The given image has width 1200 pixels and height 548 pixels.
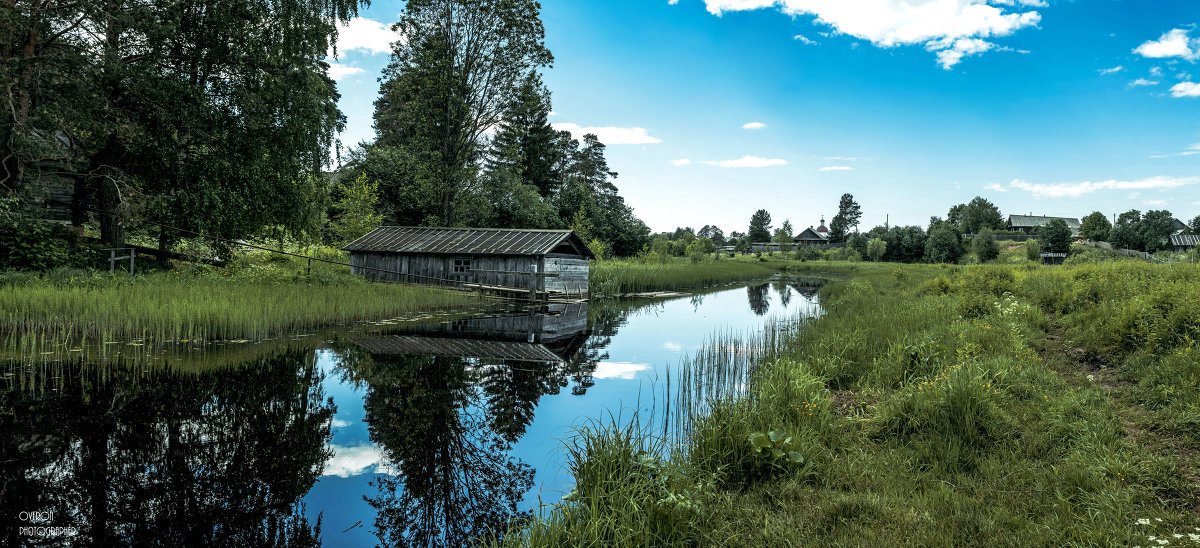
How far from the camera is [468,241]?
24.3 metres

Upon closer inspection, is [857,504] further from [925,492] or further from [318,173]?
[318,173]

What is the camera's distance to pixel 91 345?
9930mm

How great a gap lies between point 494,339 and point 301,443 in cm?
768

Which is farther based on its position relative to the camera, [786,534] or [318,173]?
[318,173]

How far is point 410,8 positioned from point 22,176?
1832 cm

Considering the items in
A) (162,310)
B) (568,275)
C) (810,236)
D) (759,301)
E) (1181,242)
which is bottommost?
(759,301)

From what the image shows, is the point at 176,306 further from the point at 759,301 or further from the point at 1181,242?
the point at 1181,242

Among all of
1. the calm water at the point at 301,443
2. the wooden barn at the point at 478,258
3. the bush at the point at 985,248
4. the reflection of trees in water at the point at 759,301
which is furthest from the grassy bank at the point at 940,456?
the bush at the point at 985,248

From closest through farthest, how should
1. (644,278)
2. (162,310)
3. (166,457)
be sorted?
(166,457), (162,310), (644,278)

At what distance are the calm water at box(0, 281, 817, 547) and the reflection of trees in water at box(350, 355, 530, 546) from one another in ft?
0.08

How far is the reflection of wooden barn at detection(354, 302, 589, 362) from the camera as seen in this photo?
1192cm

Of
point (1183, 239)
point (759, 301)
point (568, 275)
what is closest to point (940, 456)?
point (568, 275)

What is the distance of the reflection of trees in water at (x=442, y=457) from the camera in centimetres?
480

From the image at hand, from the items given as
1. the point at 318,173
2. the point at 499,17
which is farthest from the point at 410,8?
the point at 318,173
